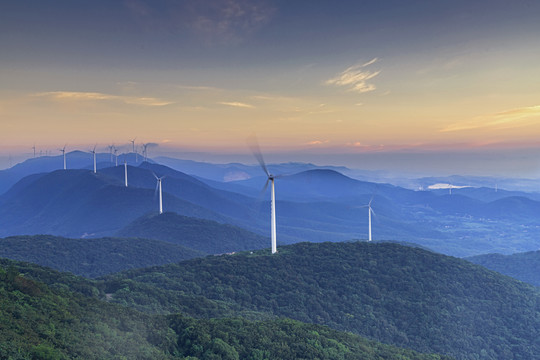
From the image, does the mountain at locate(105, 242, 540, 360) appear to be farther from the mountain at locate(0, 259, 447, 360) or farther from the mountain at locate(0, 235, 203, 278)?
the mountain at locate(0, 235, 203, 278)

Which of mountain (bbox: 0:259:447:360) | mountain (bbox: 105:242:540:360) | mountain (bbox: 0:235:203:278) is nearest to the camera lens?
mountain (bbox: 0:259:447:360)

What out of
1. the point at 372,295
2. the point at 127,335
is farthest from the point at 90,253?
the point at 127,335

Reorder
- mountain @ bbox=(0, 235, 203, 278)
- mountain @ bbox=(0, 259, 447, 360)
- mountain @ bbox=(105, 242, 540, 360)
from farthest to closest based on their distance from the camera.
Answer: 1. mountain @ bbox=(0, 235, 203, 278)
2. mountain @ bbox=(105, 242, 540, 360)
3. mountain @ bbox=(0, 259, 447, 360)

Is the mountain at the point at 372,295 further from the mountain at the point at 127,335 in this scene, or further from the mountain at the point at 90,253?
the mountain at the point at 90,253

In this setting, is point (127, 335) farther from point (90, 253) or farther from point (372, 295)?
point (90, 253)

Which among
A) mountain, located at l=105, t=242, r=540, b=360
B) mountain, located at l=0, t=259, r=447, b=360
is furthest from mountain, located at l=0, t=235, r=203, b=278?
mountain, located at l=0, t=259, r=447, b=360

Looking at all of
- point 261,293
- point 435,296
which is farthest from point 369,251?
point 261,293

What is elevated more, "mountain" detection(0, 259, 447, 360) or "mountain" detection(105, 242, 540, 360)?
"mountain" detection(0, 259, 447, 360)

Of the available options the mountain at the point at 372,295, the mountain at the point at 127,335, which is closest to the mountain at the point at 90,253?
the mountain at the point at 372,295
